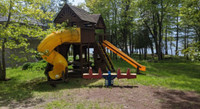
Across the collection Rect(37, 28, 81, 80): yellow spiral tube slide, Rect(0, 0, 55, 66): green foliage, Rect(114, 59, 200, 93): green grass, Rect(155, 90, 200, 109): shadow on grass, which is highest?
Rect(0, 0, 55, 66): green foliage

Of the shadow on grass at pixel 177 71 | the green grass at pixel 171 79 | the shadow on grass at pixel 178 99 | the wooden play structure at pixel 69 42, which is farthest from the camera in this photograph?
the shadow on grass at pixel 177 71

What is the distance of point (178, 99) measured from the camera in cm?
712

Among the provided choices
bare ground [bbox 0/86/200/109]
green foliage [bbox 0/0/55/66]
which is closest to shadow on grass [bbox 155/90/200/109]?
bare ground [bbox 0/86/200/109]

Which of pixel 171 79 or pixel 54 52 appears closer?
pixel 54 52

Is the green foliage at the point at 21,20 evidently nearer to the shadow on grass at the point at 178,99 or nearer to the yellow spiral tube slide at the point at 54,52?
the yellow spiral tube slide at the point at 54,52

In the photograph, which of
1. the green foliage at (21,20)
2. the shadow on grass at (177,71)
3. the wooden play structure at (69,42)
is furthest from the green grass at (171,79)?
the green foliage at (21,20)

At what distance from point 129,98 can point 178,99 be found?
225cm

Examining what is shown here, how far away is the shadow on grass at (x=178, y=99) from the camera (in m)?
6.25

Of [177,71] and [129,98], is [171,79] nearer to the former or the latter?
[177,71]

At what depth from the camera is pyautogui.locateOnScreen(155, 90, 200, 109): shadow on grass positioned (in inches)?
246

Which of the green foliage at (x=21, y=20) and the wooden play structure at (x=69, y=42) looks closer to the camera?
the wooden play structure at (x=69, y=42)

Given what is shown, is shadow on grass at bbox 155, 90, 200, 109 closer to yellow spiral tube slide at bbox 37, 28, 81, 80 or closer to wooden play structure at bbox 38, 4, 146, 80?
wooden play structure at bbox 38, 4, 146, 80

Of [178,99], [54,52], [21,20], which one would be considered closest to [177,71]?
[178,99]

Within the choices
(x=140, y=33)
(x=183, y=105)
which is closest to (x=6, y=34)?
(x=183, y=105)
